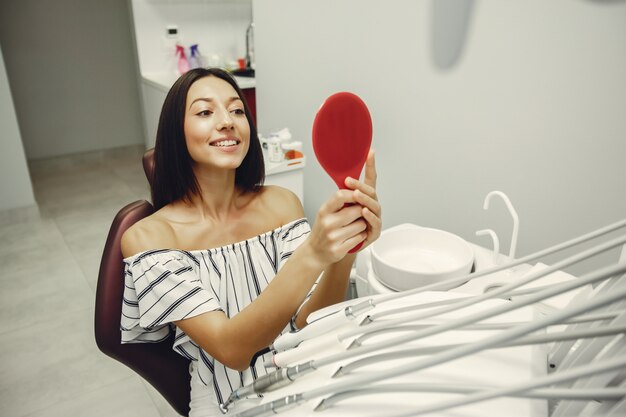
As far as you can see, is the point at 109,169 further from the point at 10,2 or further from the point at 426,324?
the point at 426,324

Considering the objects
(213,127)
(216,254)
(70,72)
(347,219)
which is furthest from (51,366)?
(70,72)

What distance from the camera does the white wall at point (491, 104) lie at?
1125 millimetres

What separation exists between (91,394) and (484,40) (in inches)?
76.0

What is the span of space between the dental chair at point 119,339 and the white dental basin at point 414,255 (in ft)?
1.75

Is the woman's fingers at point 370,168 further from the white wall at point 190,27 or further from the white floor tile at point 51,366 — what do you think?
the white wall at point 190,27

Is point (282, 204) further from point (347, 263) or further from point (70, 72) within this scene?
point (70, 72)

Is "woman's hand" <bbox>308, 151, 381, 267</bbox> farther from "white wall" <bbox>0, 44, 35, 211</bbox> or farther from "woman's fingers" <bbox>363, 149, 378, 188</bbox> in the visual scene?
"white wall" <bbox>0, 44, 35, 211</bbox>

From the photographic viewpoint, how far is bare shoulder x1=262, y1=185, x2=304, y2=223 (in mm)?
1157

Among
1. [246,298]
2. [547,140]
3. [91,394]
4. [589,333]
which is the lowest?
[91,394]

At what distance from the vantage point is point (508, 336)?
283 millimetres

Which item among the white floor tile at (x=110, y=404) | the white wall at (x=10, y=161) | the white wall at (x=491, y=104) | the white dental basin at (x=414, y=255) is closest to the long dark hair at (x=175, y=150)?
the white dental basin at (x=414, y=255)

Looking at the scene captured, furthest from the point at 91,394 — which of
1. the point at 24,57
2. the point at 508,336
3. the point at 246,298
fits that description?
the point at 24,57

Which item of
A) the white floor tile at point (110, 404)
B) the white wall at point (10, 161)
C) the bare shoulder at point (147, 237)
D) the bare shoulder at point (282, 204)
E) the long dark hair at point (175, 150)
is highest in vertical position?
the long dark hair at point (175, 150)

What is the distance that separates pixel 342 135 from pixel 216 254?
0.54 metres
